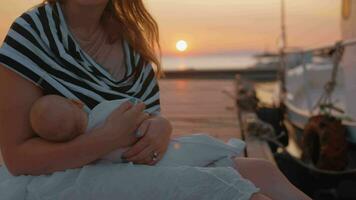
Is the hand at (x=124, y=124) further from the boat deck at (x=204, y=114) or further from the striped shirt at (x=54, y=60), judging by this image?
the boat deck at (x=204, y=114)

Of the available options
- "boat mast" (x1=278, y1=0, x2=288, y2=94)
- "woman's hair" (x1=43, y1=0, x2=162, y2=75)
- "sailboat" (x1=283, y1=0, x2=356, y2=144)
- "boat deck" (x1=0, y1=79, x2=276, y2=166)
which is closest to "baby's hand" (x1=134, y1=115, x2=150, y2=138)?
"woman's hair" (x1=43, y1=0, x2=162, y2=75)

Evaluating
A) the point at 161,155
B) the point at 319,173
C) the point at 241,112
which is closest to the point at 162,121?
the point at 161,155

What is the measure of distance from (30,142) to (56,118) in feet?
0.41

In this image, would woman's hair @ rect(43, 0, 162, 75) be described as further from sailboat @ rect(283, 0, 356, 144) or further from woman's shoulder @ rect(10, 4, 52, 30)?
sailboat @ rect(283, 0, 356, 144)

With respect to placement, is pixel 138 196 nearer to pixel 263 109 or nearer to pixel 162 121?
pixel 162 121

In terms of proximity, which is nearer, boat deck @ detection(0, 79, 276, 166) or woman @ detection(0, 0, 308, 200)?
woman @ detection(0, 0, 308, 200)

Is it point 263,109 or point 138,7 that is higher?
point 138,7

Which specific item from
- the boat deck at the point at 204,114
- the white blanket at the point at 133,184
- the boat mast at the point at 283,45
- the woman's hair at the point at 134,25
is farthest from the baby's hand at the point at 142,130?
the boat mast at the point at 283,45

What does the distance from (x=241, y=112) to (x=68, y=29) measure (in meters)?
6.00

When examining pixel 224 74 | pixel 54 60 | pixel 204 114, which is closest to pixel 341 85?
pixel 204 114

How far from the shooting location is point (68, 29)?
67.5 inches

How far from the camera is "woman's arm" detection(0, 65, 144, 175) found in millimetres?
1497

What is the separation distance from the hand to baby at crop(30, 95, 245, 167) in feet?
0.06

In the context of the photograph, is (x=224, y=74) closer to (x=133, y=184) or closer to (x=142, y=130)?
(x=142, y=130)
